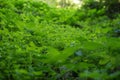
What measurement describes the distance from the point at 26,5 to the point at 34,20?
116 cm

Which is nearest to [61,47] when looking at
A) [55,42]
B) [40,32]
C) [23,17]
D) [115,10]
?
[55,42]

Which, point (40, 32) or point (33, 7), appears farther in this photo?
point (33, 7)

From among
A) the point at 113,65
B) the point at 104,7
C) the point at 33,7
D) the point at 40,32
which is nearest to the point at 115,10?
the point at 104,7

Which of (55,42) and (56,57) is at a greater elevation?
(56,57)

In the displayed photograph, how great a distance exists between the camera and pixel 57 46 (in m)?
3.81

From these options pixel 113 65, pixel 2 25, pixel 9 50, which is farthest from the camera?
pixel 2 25

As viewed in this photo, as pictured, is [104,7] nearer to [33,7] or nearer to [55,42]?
[33,7]

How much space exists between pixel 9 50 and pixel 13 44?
31 cm

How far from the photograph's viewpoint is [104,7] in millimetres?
6383

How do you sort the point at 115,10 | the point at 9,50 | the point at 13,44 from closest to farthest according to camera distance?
1. the point at 9,50
2. the point at 13,44
3. the point at 115,10

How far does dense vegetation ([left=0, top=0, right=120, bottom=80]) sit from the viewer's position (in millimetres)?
2189

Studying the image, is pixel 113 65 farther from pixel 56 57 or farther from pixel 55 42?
pixel 55 42

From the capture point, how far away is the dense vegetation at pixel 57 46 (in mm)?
2189

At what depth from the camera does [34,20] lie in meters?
5.32
